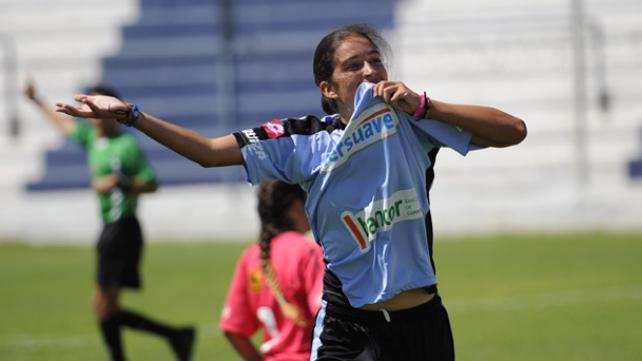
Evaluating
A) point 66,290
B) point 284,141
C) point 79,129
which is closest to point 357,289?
point 284,141

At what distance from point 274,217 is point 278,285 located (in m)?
0.34

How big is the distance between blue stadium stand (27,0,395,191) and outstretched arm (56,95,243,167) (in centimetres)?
2041

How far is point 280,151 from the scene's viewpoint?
3957mm

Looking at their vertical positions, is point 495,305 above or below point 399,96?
below

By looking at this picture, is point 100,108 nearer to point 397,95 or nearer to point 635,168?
point 397,95

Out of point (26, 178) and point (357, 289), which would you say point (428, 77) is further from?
point (357, 289)

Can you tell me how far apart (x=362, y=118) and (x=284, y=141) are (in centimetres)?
30

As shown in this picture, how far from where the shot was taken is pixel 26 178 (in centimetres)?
2475

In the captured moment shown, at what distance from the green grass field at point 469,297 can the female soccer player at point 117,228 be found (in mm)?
645

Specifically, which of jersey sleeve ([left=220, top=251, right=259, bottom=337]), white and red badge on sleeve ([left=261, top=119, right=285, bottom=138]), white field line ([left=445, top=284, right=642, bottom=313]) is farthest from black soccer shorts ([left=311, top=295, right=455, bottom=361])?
white field line ([left=445, top=284, right=642, bottom=313])

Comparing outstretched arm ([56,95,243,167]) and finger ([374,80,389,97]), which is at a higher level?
finger ([374,80,389,97])

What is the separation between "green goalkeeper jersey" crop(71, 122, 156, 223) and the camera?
28.7 ft

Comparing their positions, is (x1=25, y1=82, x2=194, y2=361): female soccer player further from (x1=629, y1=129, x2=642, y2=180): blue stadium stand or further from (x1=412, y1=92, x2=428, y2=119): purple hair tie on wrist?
(x1=629, y1=129, x2=642, y2=180): blue stadium stand

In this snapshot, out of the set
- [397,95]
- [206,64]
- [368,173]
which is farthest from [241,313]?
[206,64]
